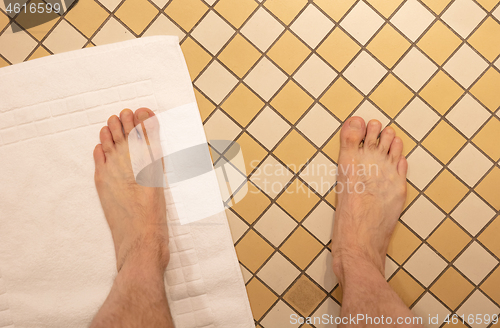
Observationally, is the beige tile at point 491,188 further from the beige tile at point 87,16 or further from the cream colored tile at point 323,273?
the beige tile at point 87,16

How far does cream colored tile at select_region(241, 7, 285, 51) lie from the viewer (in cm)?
97

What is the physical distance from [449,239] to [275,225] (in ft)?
1.73

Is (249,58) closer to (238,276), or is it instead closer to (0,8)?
(238,276)

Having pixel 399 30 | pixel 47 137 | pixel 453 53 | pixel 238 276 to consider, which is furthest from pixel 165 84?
pixel 453 53

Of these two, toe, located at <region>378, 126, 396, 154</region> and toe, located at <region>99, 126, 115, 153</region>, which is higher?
toe, located at <region>378, 126, 396, 154</region>

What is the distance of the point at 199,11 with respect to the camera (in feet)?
3.21

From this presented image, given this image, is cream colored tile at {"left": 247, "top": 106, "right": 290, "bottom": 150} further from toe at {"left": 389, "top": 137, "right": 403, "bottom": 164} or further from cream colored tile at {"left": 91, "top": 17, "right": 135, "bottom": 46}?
cream colored tile at {"left": 91, "top": 17, "right": 135, "bottom": 46}

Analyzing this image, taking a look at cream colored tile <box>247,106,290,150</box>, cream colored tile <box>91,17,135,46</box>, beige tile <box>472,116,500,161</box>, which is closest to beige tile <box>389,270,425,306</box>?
beige tile <box>472,116,500,161</box>

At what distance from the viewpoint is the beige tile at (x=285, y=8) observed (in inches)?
38.3

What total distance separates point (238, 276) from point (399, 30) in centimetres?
88

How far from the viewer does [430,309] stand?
0.99m

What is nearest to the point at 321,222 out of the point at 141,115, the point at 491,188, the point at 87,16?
the point at 491,188

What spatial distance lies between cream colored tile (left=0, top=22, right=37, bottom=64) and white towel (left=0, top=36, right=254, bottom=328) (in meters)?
0.04

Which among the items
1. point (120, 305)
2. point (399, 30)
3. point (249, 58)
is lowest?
point (120, 305)
